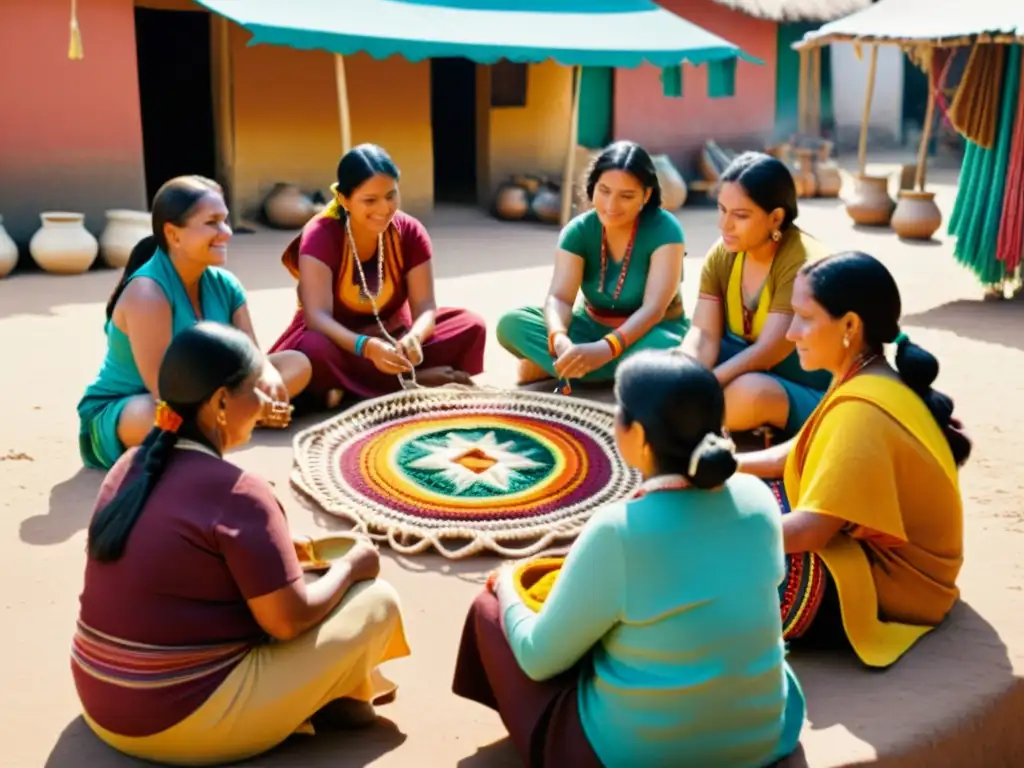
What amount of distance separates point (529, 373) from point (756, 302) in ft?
4.43

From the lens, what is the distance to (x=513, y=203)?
11727 mm

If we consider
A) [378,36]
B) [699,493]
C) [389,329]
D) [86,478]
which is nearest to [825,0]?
[378,36]

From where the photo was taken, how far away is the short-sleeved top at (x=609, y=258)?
15.4 ft

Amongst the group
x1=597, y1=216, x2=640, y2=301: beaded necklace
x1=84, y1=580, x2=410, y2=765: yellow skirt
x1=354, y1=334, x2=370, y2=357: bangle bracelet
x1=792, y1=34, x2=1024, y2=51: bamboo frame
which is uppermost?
x1=792, y1=34, x2=1024, y2=51: bamboo frame

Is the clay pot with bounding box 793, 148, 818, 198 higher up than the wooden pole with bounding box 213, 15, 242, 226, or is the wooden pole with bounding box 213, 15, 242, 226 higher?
the wooden pole with bounding box 213, 15, 242, 226

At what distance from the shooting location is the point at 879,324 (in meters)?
2.62

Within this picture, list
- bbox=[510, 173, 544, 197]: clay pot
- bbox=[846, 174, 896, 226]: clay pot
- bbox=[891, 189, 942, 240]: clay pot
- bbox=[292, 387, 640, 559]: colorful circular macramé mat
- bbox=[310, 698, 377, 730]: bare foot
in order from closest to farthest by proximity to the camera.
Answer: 1. bbox=[310, 698, 377, 730]: bare foot
2. bbox=[292, 387, 640, 559]: colorful circular macramé mat
3. bbox=[891, 189, 942, 240]: clay pot
4. bbox=[846, 174, 896, 226]: clay pot
5. bbox=[510, 173, 544, 197]: clay pot

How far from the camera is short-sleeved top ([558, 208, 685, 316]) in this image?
4.70 metres

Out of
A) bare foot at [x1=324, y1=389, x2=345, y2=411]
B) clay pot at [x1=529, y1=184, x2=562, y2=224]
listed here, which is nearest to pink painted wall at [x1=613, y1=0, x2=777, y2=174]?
clay pot at [x1=529, y1=184, x2=562, y2=224]

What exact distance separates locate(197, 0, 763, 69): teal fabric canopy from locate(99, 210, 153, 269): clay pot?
162 centimetres

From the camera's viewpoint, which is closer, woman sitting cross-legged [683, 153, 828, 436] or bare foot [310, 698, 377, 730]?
bare foot [310, 698, 377, 730]

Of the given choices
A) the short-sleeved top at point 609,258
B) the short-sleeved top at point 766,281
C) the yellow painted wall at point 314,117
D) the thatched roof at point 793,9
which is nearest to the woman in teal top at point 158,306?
the short-sleeved top at point 609,258

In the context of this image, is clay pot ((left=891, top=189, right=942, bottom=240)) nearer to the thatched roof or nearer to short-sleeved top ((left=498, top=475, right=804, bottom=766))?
the thatched roof

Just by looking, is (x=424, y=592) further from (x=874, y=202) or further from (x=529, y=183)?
(x=529, y=183)
